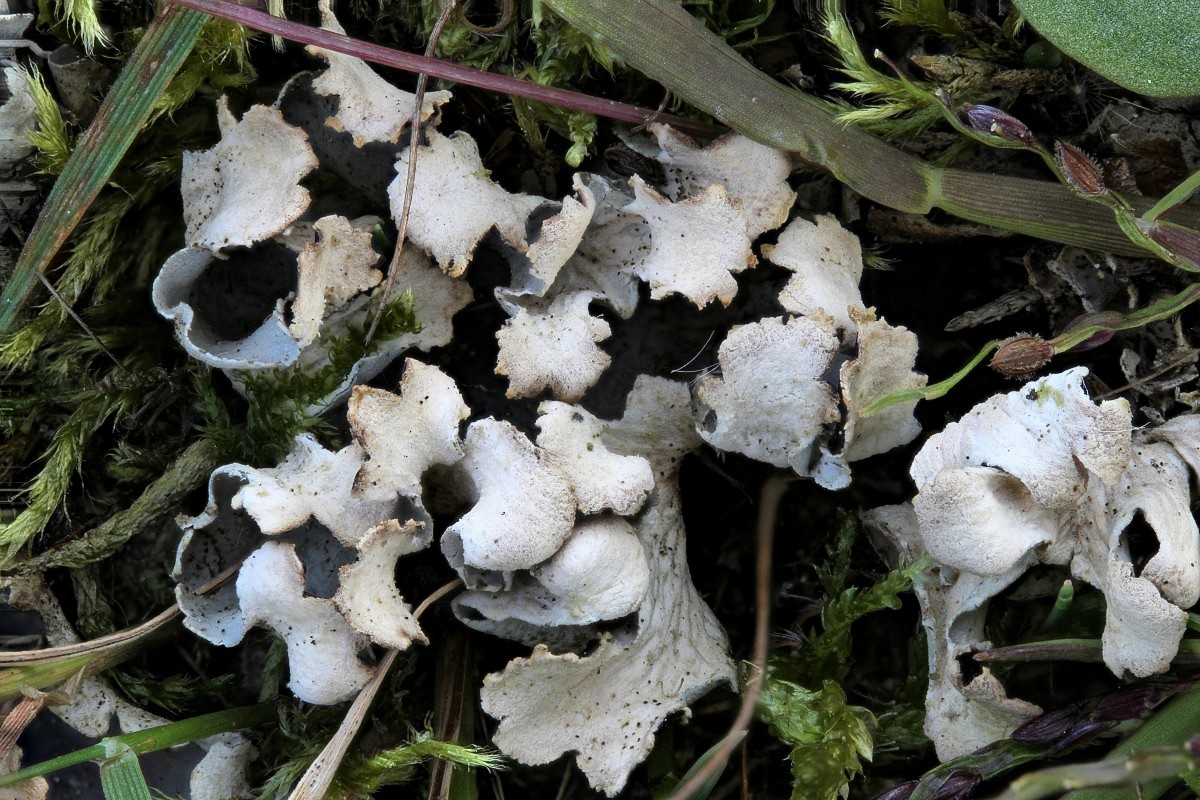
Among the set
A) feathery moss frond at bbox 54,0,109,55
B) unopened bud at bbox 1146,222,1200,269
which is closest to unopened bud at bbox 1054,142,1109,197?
unopened bud at bbox 1146,222,1200,269

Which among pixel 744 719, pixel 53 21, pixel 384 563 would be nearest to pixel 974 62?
pixel 744 719

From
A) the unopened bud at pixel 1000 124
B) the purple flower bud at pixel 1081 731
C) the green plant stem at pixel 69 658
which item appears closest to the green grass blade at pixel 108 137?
the green plant stem at pixel 69 658

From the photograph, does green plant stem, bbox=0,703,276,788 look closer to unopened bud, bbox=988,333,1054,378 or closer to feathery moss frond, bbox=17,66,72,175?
feathery moss frond, bbox=17,66,72,175

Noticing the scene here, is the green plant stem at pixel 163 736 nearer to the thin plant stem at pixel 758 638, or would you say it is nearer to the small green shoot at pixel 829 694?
the thin plant stem at pixel 758 638

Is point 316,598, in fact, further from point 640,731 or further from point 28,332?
point 28,332

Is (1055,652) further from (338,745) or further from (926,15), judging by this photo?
(338,745)

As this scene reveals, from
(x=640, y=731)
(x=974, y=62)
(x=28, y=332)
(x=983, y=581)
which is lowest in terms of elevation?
(x=640, y=731)

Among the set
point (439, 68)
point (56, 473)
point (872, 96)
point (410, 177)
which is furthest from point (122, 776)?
point (872, 96)
